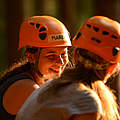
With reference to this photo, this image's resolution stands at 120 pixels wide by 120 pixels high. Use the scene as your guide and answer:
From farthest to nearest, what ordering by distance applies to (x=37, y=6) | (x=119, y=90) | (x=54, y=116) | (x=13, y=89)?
(x=37, y=6), (x=119, y=90), (x=13, y=89), (x=54, y=116)

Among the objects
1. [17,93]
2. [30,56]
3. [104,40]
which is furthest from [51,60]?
[104,40]

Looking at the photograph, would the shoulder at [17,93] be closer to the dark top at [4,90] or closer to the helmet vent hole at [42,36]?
the dark top at [4,90]

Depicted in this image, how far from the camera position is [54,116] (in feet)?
10.8

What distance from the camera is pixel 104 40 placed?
11.2ft

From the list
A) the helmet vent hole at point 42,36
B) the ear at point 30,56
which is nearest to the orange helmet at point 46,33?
the helmet vent hole at point 42,36

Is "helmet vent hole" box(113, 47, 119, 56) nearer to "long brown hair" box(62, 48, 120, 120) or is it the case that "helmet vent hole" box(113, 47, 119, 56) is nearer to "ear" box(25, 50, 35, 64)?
"long brown hair" box(62, 48, 120, 120)

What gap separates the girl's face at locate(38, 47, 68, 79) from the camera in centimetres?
466

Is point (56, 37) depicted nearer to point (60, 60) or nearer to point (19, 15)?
point (60, 60)

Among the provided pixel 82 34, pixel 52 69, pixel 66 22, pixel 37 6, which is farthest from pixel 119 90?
pixel 37 6

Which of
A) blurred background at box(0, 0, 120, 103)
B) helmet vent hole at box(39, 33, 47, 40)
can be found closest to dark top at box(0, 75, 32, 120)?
helmet vent hole at box(39, 33, 47, 40)

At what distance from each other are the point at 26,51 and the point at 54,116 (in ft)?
5.41

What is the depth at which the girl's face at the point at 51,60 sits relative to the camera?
4664 mm

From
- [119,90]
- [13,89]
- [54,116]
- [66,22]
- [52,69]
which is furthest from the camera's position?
[66,22]

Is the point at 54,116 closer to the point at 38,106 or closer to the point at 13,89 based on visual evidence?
the point at 38,106
